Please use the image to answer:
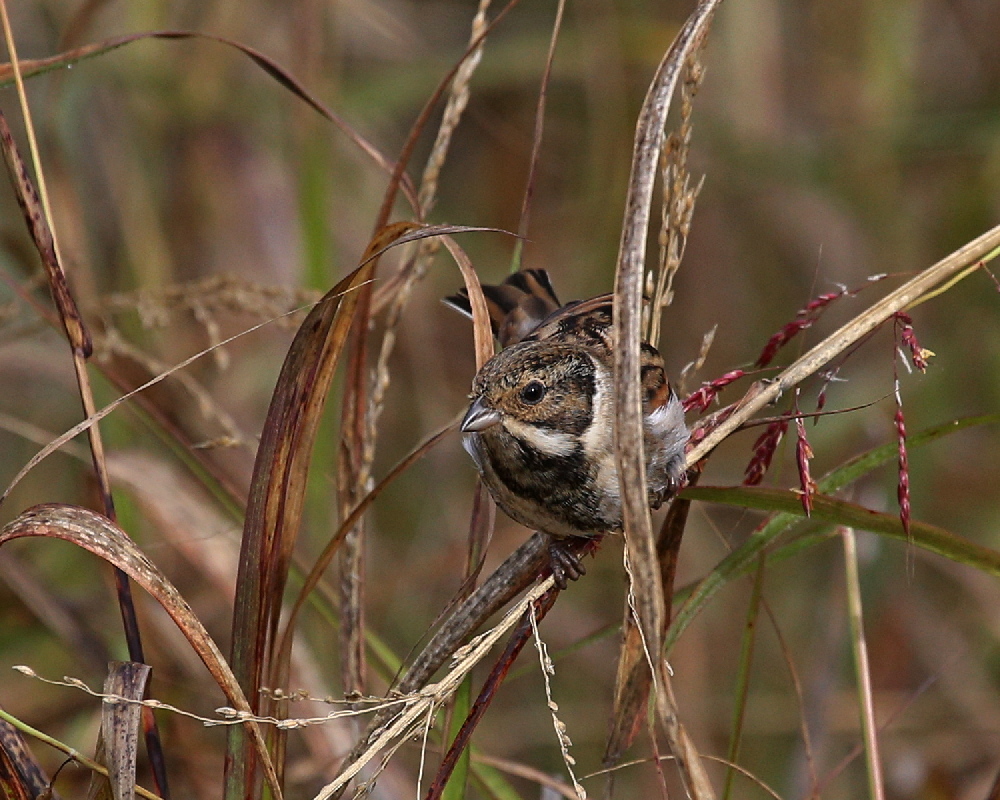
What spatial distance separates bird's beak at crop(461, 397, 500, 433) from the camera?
2234mm

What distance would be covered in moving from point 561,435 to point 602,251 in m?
2.49

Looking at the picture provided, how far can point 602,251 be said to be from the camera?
469 cm

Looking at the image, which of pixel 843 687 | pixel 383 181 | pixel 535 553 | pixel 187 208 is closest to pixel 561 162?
pixel 383 181

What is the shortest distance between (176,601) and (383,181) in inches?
166

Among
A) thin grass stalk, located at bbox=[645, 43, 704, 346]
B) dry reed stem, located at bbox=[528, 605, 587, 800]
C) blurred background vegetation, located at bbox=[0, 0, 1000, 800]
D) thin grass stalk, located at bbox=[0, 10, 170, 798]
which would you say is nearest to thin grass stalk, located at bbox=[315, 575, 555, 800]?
dry reed stem, located at bbox=[528, 605, 587, 800]

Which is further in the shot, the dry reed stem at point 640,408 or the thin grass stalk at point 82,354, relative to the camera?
the thin grass stalk at point 82,354

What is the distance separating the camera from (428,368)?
16.9 feet

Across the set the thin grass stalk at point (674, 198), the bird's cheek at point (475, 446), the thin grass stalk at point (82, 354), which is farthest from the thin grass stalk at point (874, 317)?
the thin grass stalk at point (82, 354)

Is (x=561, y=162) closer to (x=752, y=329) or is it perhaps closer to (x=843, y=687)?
(x=752, y=329)

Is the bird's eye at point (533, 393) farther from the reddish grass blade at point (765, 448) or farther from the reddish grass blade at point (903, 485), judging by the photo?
the reddish grass blade at point (903, 485)

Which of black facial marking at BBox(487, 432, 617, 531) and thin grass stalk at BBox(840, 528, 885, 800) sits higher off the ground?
black facial marking at BBox(487, 432, 617, 531)

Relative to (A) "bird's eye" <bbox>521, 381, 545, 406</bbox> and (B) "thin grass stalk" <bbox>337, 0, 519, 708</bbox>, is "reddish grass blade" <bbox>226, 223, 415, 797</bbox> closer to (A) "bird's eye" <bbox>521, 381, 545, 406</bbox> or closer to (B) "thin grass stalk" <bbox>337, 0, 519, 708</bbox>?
(B) "thin grass stalk" <bbox>337, 0, 519, 708</bbox>

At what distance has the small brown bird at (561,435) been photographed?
216cm

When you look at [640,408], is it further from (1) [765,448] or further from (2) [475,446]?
(2) [475,446]
